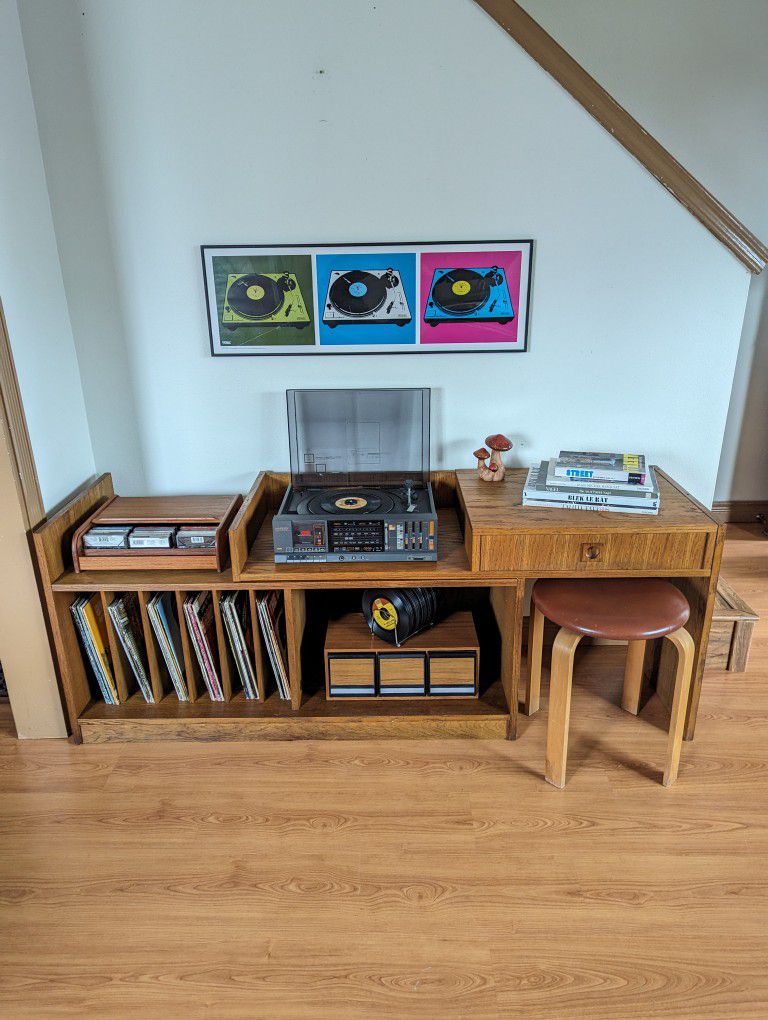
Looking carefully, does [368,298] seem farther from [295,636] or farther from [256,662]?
[256,662]

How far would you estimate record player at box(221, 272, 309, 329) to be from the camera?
2.13m

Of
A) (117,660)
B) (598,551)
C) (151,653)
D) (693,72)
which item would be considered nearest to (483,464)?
(598,551)

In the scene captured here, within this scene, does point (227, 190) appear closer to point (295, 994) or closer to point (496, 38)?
point (496, 38)

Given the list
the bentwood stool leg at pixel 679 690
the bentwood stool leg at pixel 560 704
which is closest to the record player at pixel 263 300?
the bentwood stool leg at pixel 560 704

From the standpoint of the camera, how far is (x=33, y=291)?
1968 millimetres

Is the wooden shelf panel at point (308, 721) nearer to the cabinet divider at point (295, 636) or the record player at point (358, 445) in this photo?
the cabinet divider at point (295, 636)

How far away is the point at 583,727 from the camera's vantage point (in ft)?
6.97

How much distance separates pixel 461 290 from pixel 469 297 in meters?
0.03

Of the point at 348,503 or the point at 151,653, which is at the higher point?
the point at 348,503

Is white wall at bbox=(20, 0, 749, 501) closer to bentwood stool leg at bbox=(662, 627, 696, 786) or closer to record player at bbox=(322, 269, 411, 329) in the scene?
record player at bbox=(322, 269, 411, 329)

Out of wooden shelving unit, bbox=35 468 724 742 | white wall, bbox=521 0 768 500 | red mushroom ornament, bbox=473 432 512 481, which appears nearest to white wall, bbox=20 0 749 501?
red mushroom ornament, bbox=473 432 512 481

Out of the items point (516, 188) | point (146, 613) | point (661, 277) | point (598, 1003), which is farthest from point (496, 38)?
point (598, 1003)

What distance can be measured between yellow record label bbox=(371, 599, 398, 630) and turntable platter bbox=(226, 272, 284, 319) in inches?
36.8

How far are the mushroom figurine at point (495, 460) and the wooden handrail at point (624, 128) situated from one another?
0.85m
